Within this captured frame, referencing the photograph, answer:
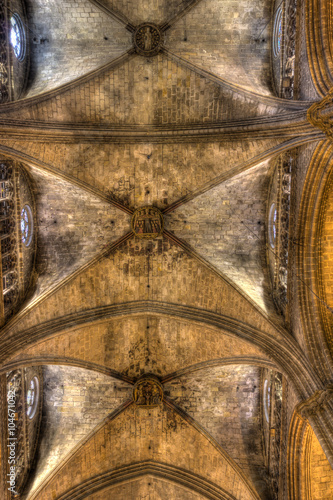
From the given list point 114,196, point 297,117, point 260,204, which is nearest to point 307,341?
point 260,204

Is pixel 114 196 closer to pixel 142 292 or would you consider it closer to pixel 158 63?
pixel 142 292

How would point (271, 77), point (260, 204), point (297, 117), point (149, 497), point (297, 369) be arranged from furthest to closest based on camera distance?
point (149, 497) → point (260, 204) → point (271, 77) → point (297, 369) → point (297, 117)

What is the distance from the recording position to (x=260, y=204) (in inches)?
462

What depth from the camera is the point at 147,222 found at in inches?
468

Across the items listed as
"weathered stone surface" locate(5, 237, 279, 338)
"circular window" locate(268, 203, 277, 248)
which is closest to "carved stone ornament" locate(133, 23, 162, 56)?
"weathered stone surface" locate(5, 237, 279, 338)

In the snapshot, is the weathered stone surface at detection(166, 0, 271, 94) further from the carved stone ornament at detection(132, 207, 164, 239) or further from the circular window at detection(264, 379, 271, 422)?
the circular window at detection(264, 379, 271, 422)

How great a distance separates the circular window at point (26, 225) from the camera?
11.5m

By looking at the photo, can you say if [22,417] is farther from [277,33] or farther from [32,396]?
[277,33]

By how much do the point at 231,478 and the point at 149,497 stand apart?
9.46 ft

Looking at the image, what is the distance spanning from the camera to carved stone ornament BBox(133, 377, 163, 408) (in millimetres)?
12641

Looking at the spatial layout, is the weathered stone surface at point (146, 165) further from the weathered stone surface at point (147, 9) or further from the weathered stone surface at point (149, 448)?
the weathered stone surface at point (149, 448)

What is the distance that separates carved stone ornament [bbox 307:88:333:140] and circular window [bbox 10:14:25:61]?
7.55 m

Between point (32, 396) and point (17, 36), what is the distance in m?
9.90

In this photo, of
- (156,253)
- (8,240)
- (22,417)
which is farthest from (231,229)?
(22,417)
